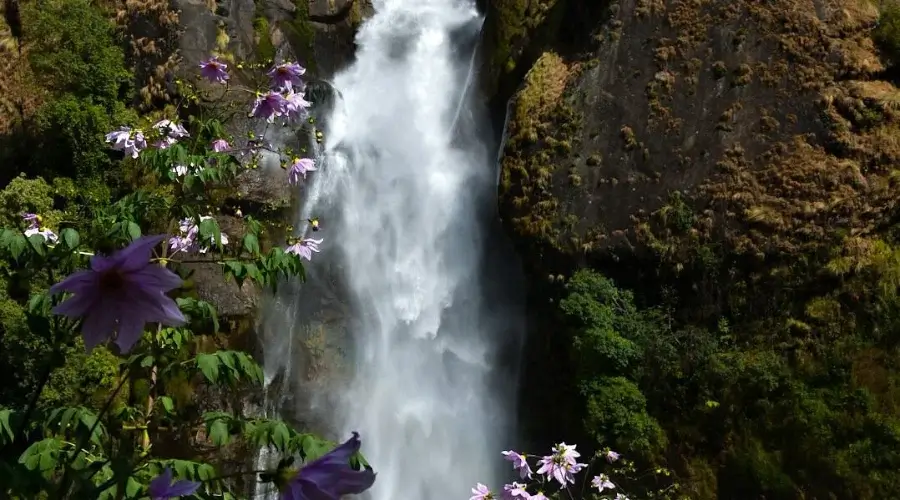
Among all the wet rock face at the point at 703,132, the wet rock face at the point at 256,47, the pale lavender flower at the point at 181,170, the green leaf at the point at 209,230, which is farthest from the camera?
the wet rock face at the point at 256,47

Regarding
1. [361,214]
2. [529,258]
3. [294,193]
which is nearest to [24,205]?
[294,193]

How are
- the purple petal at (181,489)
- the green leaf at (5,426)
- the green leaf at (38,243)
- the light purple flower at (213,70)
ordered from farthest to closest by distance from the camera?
the light purple flower at (213,70)
the green leaf at (38,243)
the green leaf at (5,426)
the purple petal at (181,489)

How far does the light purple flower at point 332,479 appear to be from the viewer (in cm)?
128

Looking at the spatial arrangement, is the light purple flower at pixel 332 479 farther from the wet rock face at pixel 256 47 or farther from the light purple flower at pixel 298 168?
the wet rock face at pixel 256 47

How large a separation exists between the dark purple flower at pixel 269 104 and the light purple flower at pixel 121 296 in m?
1.72

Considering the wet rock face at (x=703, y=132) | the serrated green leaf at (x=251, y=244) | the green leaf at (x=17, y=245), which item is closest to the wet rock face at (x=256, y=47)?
the wet rock face at (x=703, y=132)

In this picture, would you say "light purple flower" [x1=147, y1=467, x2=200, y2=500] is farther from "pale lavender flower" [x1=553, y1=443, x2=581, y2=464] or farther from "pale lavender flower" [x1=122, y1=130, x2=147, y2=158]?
"pale lavender flower" [x1=553, y1=443, x2=581, y2=464]

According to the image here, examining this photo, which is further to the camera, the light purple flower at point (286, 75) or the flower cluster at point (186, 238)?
the flower cluster at point (186, 238)

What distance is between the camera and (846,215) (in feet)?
22.1

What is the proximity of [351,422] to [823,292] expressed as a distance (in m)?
5.43

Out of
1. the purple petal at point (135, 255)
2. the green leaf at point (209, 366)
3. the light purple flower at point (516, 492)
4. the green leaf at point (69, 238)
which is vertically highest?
the light purple flower at point (516, 492)

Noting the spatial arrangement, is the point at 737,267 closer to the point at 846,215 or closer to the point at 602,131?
the point at 846,215

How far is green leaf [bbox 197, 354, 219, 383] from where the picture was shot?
2.02 m

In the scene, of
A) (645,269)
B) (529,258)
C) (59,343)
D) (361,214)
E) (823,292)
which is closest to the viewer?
(59,343)
